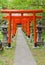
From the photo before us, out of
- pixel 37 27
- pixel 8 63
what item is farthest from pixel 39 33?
pixel 8 63

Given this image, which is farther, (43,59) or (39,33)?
(39,33)

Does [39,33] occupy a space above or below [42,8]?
below

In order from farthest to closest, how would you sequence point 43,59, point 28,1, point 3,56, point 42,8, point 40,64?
point 42,8 → point 28,1 → point 3,56 → point 43,59 → point 40,64

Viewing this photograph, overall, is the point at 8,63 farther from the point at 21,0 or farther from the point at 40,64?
the point at 21,0

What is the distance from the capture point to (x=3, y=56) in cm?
1316

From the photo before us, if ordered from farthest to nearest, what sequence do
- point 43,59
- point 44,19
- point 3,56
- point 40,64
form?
point 44,19
point 3,56
point 43,59
point 40,64

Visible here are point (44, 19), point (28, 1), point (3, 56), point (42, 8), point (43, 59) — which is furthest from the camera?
point (44, 19)

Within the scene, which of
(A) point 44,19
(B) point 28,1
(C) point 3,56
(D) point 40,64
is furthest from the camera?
(A) point 44,19

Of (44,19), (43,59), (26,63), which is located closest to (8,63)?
(26,63)

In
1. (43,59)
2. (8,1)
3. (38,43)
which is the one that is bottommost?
(38,43)

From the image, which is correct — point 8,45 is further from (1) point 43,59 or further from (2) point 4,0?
(1) point 43,59

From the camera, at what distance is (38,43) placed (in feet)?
59.6

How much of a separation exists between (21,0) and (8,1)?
13.1ft

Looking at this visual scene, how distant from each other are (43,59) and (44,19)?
1304cm
